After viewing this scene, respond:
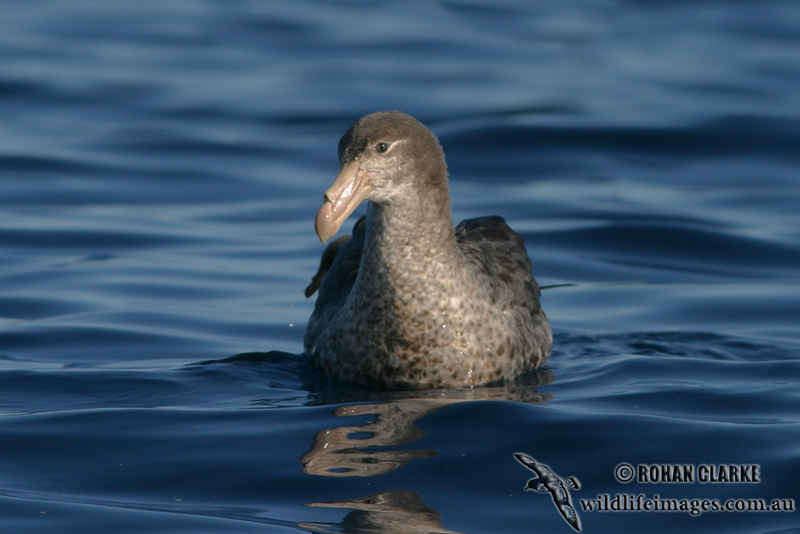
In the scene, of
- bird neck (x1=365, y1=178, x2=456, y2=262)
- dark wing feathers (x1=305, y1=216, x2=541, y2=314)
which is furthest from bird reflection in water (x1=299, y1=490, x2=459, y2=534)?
dark wing feathers (x1=305, y1=216, x2=541, y2=314)

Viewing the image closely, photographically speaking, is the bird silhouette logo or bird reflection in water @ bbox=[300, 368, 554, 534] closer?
bird reflection in water @ bbox=[300, 368, 554, 534]

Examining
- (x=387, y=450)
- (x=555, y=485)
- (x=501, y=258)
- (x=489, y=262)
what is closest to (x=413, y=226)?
(x=489, y=262)

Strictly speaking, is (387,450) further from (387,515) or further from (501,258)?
(501,258)

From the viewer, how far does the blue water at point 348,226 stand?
5.84 meters

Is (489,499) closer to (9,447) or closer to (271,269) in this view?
(9,447)

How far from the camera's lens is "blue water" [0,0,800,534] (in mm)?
5844

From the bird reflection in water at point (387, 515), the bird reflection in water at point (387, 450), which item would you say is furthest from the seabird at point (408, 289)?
the bird reflection in water at point (387, 515)

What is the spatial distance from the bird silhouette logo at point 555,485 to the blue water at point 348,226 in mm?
67

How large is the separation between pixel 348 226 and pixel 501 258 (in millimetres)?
3863

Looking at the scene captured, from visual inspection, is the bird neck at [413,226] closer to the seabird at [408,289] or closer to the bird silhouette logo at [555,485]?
the seabird at [408,289]

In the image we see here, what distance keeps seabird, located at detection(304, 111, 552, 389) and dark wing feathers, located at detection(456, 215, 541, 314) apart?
0.41 meters

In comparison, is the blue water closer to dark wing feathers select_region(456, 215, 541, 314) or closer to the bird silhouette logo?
the bird silhouette logo

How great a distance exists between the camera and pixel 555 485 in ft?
18.9

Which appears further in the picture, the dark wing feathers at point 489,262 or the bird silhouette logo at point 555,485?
the dark wing feathers at point 489,262
